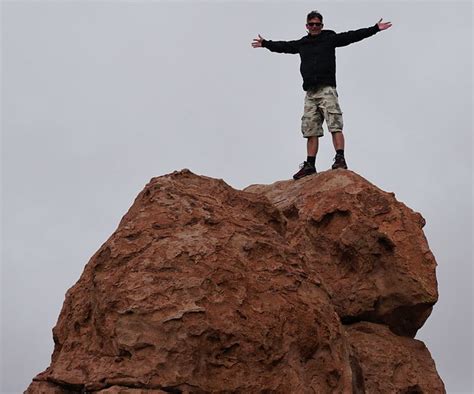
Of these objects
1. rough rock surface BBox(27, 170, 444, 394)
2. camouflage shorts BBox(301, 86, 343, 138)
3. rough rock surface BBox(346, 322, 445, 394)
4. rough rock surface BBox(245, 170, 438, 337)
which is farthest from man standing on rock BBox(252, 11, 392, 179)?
rough rock surface BBox(27, 170, 444, 394)

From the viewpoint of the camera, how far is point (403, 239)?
39.9 ft

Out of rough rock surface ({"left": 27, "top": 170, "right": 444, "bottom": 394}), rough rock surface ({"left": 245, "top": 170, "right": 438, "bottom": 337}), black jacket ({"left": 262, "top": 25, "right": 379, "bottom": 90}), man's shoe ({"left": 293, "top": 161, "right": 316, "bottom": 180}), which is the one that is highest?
black jacket ({"left": 262, "top": 25, "right": 379, "bottom": 90})

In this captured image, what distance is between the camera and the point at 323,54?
47.9 ft

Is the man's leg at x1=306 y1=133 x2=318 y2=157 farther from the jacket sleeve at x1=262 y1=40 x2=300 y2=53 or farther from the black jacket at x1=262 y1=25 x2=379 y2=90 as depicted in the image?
the jacket sleeve at x1=262 y1=40 x2=300 y2=53

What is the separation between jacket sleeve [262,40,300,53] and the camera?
15045 millimetres

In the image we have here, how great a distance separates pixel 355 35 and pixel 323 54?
643mm

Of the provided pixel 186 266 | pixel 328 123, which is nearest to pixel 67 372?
pixel 186 266

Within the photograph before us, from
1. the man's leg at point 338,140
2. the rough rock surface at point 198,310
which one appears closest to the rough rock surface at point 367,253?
the man's leg at point 338,140

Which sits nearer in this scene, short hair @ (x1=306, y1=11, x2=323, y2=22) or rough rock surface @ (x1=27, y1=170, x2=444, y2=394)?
rough rock surface @ (x1=27, y1=170, x2=444, y2=394)

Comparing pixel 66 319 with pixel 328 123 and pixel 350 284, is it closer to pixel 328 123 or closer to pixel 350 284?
pixel 350 284

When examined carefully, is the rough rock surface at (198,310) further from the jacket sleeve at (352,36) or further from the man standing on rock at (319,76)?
the jacket sleeve at (352,36)

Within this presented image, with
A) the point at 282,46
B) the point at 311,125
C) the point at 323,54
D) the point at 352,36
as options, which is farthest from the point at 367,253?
the point at 282,46

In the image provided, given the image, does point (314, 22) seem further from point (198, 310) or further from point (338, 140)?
point (198, 310)

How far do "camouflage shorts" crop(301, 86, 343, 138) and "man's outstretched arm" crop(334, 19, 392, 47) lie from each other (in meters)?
0.81
